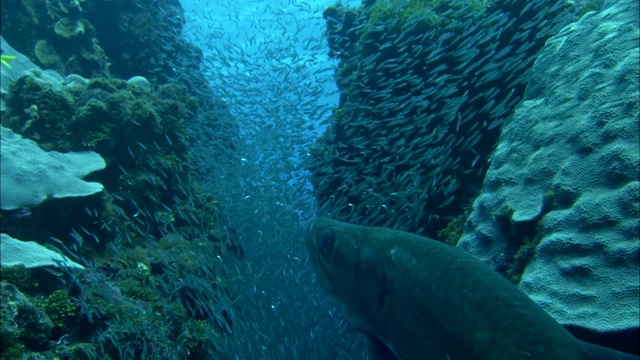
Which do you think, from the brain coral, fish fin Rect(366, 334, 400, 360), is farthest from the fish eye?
the brain coral

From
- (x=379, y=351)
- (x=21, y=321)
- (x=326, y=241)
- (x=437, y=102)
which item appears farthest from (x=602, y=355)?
(x=437, y=102)

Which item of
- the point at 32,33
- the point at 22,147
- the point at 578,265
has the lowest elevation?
the point at 22,147

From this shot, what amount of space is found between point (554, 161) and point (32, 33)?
13343 millimetres

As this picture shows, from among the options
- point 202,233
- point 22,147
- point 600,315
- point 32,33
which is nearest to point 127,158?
point 22,147

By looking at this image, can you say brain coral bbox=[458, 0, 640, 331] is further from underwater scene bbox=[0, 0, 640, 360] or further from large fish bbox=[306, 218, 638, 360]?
large fish bbox=[306, 218, 638, 360]

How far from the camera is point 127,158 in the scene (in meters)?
7.87

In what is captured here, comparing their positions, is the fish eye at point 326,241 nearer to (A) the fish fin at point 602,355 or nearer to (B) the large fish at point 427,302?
(B) the large fish at point 427,302

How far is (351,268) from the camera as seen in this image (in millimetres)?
2477

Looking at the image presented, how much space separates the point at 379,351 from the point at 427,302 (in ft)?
1.56

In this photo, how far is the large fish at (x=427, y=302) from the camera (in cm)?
191

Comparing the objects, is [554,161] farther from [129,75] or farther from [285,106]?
[129,75]

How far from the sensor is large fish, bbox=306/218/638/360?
191 cm

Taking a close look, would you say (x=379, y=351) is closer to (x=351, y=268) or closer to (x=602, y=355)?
(x=351, y=268)

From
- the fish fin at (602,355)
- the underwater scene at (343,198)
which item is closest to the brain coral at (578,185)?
the underwater scene at (343,198)
